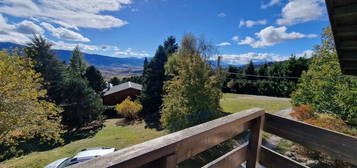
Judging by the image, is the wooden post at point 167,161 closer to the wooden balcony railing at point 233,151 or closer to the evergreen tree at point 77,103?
the wooden balcony railing at point 233,151

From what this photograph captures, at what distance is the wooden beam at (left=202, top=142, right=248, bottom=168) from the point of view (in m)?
1.07

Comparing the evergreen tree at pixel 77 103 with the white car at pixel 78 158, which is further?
the evergreen tree at pixel 77 103

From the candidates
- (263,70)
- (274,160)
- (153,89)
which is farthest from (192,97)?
(263,70)

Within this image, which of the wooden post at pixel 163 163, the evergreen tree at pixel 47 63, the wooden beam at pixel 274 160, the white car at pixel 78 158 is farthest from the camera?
the evergreen tree at pixel 47 63

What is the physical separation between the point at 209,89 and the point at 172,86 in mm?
1875

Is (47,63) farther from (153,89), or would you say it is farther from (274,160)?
(274,160)

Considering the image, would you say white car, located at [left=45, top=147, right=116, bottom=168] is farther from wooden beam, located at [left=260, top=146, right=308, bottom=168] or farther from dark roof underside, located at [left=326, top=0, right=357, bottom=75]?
dark roof underside, located at [left=326, top=0, right=357, bottom=75]

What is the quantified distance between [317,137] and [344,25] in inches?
40.8

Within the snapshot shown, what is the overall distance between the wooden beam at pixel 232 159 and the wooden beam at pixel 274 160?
7.8 inches

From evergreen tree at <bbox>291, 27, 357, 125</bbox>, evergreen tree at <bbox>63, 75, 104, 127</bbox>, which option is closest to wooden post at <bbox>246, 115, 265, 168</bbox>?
evergreen tree at <bbox>291, 27, 357, 125</bbox>

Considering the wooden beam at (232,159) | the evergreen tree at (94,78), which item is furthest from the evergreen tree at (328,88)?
the evergreen tree at (94,78)

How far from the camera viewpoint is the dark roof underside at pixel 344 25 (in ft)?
3.59

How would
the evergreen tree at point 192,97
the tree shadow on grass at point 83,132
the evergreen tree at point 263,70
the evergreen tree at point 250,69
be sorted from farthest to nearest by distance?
1. the evergreen tree at point 250,69
2. the evergreen tree at point 263,70
3. the tree shadow on grass at point 83,132
4. the evergreen tree at point 192,97

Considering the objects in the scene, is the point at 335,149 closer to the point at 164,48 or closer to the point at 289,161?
the point at 289,161
